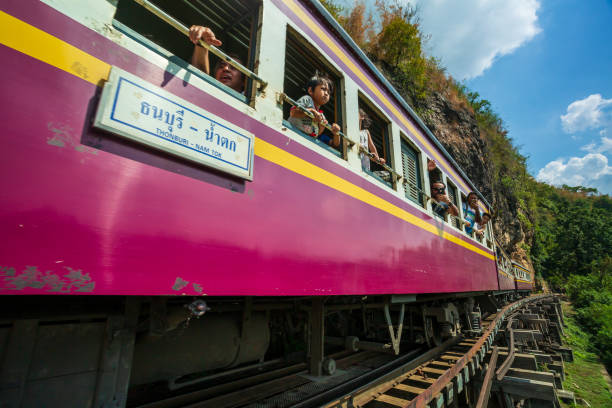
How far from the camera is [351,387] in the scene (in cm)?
320

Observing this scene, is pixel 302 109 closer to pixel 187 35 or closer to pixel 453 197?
pixel 187 35

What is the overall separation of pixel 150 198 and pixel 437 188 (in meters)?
4.36

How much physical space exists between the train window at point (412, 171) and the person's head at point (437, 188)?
24.9 inches

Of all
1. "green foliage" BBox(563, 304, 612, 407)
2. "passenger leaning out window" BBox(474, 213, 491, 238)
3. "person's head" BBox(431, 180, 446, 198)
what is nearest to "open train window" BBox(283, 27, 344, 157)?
"person's head" BBox(431, 180, 446, 198)

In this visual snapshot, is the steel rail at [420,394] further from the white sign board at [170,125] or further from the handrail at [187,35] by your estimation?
the handrail at [187,35]

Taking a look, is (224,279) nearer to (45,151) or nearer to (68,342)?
(68,342)

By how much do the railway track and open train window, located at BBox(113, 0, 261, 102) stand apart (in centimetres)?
253

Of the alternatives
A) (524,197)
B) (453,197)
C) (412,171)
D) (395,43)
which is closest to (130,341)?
(412,171)

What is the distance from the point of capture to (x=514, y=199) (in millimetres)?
21828

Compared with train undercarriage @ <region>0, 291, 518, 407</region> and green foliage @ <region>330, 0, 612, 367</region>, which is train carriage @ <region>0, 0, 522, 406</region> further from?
green foliage @ <region>330, 0, 612, 367</region>

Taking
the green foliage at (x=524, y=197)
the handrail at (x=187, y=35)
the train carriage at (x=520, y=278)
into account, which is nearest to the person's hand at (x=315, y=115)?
the handrail at (x=187, y=35)

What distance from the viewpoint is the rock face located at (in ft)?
46.6

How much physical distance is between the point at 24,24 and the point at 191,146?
0.64m

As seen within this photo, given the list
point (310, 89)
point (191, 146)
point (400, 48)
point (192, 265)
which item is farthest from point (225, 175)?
point (400, 48)
